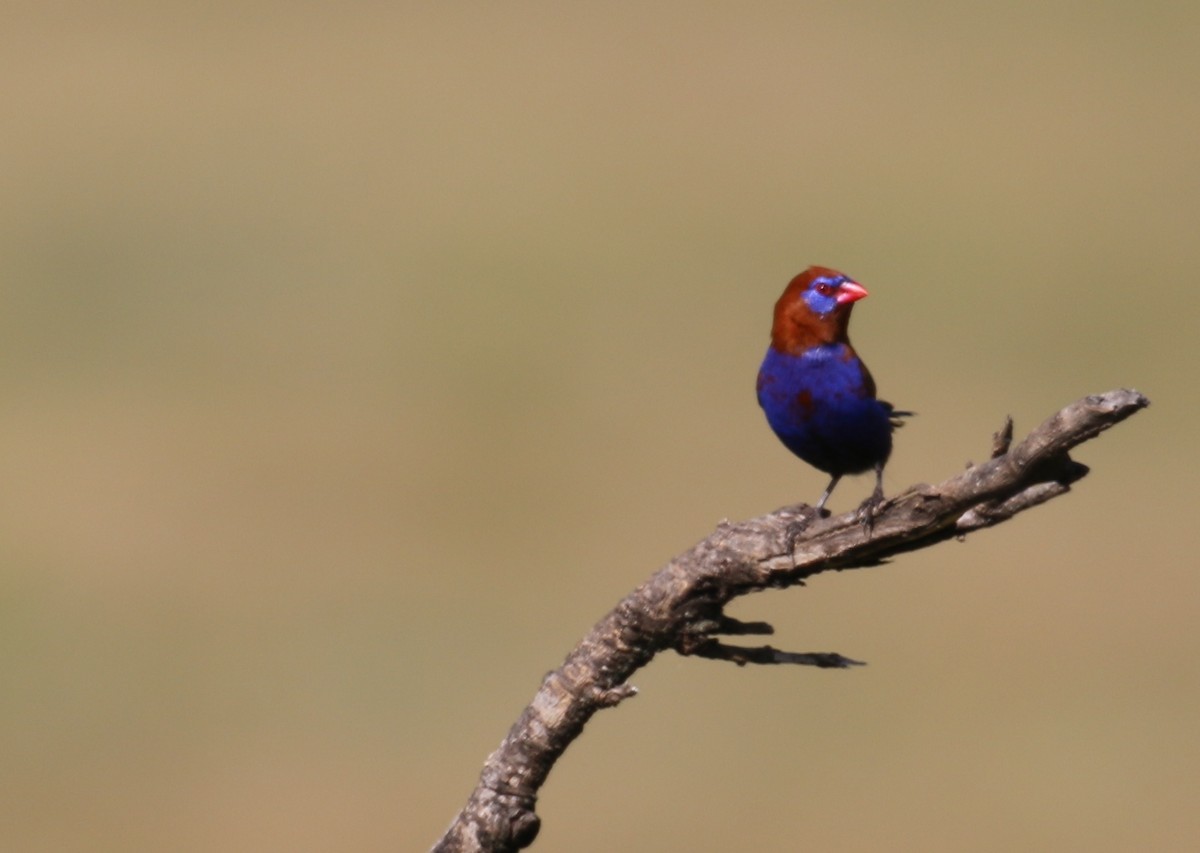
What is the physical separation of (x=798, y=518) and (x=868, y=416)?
3.86 ft

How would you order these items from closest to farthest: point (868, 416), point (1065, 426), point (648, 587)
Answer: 1. point (1065, 426)
2. point (648, 587)
3. point (868, 416)

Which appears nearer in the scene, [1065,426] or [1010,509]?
[1065,426]

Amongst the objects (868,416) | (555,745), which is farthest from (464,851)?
(868,416)

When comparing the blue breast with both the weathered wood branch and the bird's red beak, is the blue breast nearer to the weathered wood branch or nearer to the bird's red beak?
the bird's red beak

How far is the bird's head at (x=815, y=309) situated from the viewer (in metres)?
5.36

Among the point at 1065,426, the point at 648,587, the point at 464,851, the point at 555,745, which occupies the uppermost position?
the point at 1065,426

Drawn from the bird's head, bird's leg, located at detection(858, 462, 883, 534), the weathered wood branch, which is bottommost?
the weathered wood branch

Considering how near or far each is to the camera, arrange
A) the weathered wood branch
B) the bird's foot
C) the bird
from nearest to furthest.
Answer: the bird's foot, the weathered wood branch, the bird

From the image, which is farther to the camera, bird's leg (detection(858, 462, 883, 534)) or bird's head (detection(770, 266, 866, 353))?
bird's head (detection(770, 266, 866, 353))

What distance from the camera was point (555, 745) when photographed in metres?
4.31

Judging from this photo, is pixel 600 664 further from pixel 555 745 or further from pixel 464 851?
pixel 464 851

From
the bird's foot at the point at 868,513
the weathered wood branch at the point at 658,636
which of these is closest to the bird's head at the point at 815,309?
the weathered wood branch at the point at 658,636

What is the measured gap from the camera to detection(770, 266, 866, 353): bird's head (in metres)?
5.36

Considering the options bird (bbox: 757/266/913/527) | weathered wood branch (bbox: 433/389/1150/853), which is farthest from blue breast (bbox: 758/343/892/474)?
weathered wood branch (bbox: 433/389/1150/853)
